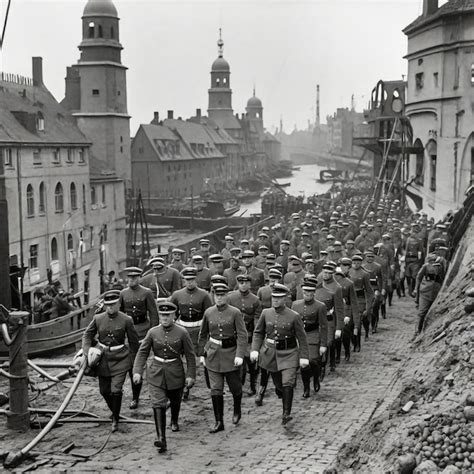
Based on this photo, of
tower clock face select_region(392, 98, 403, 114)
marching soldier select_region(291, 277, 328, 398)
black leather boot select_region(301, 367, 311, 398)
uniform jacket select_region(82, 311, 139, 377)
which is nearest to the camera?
uniform jacket select_region(82, 311, 139, 377)

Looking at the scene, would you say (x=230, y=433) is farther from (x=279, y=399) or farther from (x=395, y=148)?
(x=395, y=148)

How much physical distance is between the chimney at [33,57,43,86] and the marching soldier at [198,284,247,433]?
39.6 meters

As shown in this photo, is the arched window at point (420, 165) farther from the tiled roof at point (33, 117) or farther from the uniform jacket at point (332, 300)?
the uniform jacket at point (332, 300)

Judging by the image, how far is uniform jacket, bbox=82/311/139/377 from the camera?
8.73m

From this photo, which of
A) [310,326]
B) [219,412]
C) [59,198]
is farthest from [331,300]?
[59,198]

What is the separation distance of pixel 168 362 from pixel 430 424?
11.0 ft

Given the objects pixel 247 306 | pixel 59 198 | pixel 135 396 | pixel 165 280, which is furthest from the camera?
pixel 59 198

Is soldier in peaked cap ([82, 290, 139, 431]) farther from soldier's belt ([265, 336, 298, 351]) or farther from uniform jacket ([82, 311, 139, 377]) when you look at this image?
soldier's belt ([265, 336, 298, 351])

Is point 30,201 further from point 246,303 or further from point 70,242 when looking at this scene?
point 246,303

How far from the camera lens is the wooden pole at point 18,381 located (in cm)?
838

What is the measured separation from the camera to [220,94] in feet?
411

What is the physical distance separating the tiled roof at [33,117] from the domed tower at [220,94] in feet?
260

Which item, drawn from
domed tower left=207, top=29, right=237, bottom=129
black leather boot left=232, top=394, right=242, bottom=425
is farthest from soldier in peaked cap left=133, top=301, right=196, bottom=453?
domed tower left=207, top=29, right=237, bottom=129

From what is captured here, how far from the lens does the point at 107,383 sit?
8.72 metres
